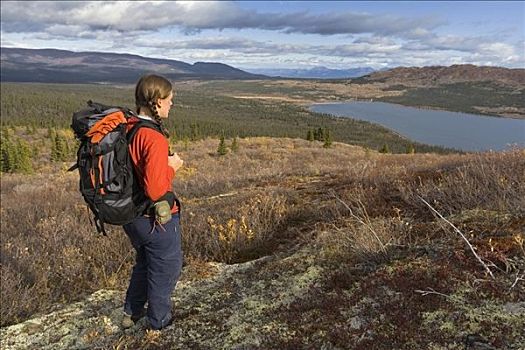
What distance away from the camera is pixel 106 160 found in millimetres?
3041

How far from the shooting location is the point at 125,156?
10.1 ft

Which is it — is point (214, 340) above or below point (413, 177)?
below

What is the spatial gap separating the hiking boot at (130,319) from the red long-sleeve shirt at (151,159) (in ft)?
3.76

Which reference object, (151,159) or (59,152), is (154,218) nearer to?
(151,159)

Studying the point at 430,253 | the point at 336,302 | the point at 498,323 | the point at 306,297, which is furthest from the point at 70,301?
the point at 498,323

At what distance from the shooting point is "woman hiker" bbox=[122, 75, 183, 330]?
10.1ft

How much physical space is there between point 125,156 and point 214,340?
4.86 ft

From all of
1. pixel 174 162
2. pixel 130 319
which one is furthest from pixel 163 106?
pixel 130 319

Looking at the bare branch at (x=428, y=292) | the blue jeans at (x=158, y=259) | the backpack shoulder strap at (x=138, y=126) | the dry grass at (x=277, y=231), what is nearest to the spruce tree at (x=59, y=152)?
the dry grass at (x=277, y=231)

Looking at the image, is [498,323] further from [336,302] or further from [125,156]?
[125,156]

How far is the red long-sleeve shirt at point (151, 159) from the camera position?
10.0 feet

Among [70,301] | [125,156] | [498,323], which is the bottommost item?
[70,301]

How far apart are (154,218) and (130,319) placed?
96cm

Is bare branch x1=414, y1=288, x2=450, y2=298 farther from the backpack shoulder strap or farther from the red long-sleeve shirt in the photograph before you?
the backpack shoulder strap
